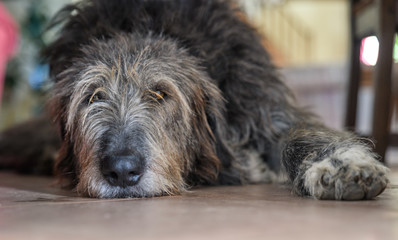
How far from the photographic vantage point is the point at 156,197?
7.81 feet

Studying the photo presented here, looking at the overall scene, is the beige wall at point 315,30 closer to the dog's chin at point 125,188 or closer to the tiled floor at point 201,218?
the dog's chin at point 125,188

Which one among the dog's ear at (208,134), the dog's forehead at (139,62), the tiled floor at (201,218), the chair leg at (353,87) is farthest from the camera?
the chair leg at (353,87)

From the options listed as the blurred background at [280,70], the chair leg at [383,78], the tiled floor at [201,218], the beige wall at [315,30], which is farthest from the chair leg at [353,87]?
the beige wall at [315,30]

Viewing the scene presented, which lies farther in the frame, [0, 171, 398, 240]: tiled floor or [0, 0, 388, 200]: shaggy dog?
[0, 0, 388, 200]: shaggy dog

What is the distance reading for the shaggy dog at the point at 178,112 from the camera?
2371 mm

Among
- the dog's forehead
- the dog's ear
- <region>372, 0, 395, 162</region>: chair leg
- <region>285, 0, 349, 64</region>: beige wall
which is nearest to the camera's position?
the dog's forehead

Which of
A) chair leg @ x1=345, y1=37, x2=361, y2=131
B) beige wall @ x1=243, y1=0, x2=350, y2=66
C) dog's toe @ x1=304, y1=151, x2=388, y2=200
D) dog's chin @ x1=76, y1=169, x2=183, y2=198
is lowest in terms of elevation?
dog's chin @ x1=76, y1=169, x2=183, y2=198

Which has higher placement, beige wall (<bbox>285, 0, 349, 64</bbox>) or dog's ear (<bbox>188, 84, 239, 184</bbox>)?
beige wall (<bbox>285, 0, 349, 64</bbox>)

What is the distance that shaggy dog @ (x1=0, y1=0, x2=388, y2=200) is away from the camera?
2.37 m

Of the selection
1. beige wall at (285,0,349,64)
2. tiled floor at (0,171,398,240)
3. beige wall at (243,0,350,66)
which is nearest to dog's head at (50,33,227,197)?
tiled floor at (0,171,398,240)

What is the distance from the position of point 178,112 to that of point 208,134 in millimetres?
266

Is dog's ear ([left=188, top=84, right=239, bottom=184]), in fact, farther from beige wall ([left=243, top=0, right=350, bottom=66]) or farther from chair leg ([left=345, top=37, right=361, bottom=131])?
beige wall ([left=243, top=0, right=350, bottom=66])

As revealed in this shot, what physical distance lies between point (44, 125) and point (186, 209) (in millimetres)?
3209

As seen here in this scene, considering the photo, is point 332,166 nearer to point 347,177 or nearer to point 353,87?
point 347,177
